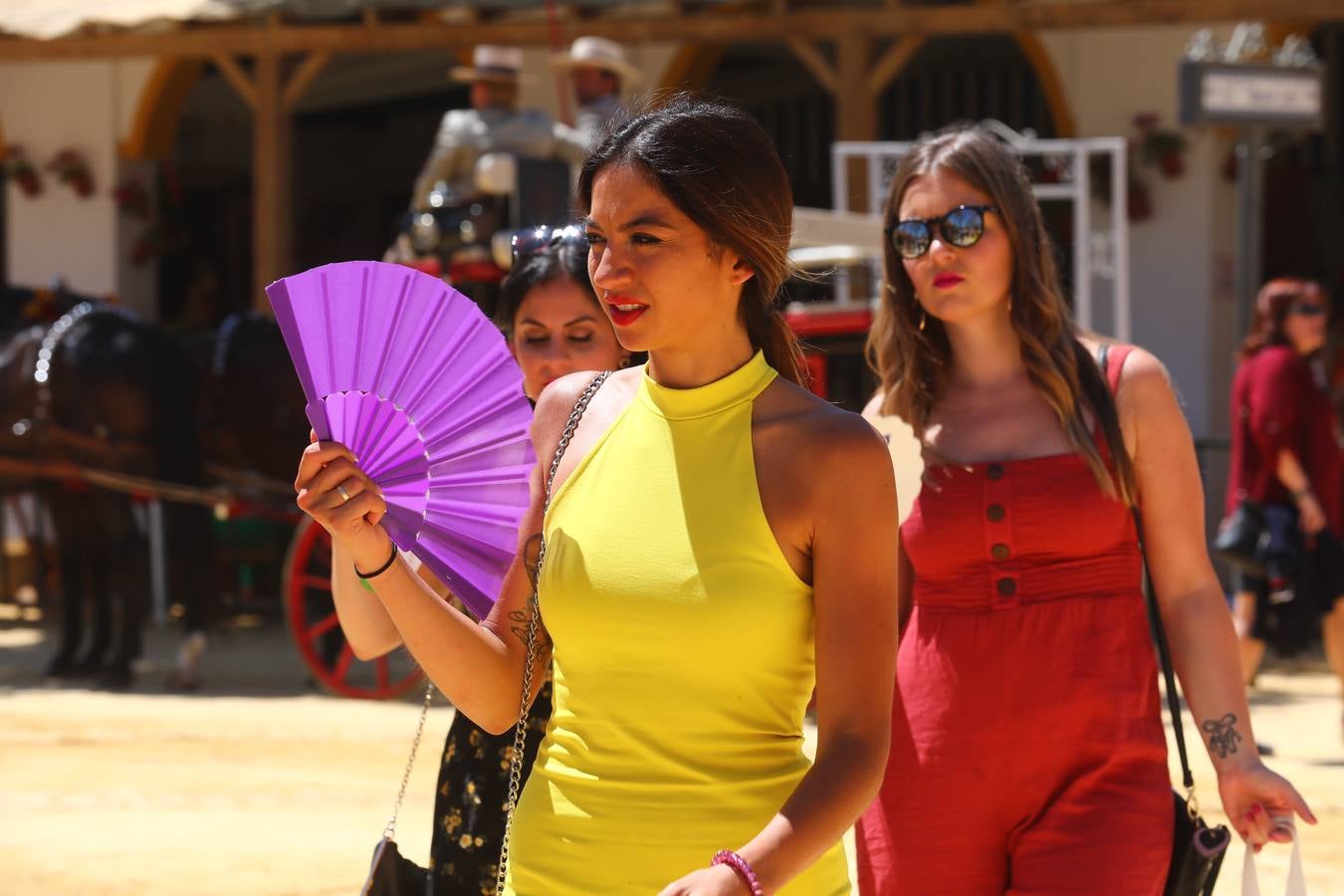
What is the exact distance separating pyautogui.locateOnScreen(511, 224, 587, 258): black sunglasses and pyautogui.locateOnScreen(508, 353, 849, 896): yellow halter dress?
0.98 metres

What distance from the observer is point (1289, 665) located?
995cm

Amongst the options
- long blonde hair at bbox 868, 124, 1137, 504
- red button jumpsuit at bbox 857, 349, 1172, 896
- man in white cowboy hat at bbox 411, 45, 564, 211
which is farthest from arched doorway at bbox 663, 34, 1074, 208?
red button jumpsuit at bbox 857, 349, 1172, 896

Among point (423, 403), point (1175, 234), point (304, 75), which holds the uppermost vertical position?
point (304, 75)

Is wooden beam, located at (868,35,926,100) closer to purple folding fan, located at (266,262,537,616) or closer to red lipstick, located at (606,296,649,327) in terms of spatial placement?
purple folding fan, located at (266,262,537,616)

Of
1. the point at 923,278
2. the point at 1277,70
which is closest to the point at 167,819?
the point at 923,278

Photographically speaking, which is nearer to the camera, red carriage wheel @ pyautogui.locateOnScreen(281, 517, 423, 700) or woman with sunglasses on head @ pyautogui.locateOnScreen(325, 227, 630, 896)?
woman with sunglasses on head @ pyautogui.locateOnScreen(325, 227, 630, 896)

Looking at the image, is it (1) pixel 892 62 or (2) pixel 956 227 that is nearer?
(2) pixel 956 227

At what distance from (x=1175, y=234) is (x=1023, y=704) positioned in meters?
9.18

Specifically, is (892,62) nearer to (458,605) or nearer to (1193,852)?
(458,605)

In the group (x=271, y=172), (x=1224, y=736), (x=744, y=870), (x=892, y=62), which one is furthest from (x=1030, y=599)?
(x=271, y=172)

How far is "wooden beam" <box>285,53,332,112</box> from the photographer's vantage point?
39.7ft

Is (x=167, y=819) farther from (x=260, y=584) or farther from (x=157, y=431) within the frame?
(x=260, y=584)

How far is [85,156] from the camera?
47.4 feet

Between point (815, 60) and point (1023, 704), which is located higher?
point (815, 60)
